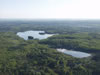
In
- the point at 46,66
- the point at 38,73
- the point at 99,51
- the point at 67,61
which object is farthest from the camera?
the point at 99,51

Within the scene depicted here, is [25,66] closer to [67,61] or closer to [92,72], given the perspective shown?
[67,61]

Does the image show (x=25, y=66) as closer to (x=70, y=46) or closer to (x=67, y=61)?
(x=67, y=61)

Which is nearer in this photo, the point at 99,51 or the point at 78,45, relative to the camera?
the point at 99,51

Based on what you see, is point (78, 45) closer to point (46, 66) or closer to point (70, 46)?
point (70, 46)

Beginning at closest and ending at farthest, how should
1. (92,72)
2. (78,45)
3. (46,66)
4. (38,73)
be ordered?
(38,73) < (92,72) < (46,66) < (78,45)

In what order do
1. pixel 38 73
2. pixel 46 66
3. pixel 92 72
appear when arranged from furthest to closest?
pixel 46 66
pixel 92 72
pixel 38 73

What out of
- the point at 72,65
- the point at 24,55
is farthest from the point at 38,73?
the point at 24,55

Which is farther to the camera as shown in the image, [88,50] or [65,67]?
[88,50]

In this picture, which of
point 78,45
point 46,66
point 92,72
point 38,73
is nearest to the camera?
point 38,73

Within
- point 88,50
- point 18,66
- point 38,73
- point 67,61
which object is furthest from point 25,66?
point 88,50
